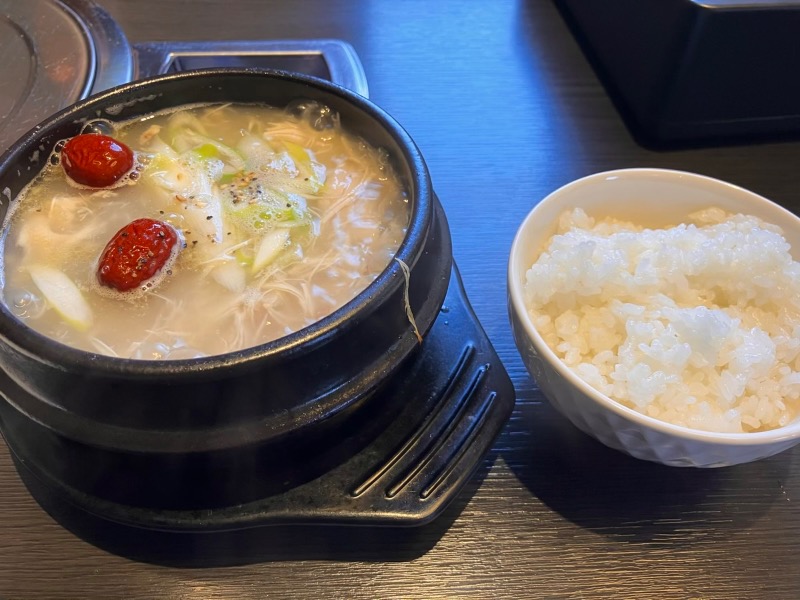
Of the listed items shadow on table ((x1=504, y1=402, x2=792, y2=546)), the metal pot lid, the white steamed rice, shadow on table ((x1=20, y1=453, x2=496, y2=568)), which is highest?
the white steamed rice

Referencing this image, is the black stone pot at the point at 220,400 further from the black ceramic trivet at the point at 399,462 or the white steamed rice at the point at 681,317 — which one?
the white steamed rice at the point at 681,317

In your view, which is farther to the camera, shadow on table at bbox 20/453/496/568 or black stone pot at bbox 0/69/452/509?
shadow on table at bbox 20/453/496/568

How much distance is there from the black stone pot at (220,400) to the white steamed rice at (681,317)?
0.83ft

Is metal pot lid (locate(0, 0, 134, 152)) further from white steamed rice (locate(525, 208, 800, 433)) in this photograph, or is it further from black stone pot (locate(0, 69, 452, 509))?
white steamed rice (locate(525, 208, 800, 433))

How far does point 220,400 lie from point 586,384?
577 mm

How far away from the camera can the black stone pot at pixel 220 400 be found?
35.5 inches

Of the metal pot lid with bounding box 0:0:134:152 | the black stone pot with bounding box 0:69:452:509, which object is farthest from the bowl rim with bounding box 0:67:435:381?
the metal pot lid with bounding box 0:0:134:152

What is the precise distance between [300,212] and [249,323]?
1.00 feet

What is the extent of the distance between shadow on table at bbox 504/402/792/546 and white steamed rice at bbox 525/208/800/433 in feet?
0.66

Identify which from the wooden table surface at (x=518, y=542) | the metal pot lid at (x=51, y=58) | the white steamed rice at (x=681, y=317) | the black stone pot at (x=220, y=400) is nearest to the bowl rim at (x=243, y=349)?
the black stone pot at (x=220, y=400)

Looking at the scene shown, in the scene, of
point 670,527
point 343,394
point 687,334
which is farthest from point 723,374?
point 343,394

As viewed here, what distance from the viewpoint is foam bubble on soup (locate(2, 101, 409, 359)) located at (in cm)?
116

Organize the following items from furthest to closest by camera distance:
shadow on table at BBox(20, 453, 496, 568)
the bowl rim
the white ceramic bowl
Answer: shadow on table at BBox(20, 453, 496, 568) → the white ceramic bowl → the bowl rim

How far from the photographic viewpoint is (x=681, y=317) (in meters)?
1.13
